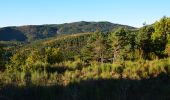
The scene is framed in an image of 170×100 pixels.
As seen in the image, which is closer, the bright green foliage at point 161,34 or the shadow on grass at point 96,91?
the shadow on grass at point 96,91

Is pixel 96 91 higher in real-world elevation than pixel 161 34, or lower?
higher

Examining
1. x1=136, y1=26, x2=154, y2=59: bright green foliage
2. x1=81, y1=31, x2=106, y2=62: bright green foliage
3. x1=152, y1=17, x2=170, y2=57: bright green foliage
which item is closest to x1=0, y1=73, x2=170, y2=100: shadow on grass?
x1=152, y1=17, x2=170, y2=57: bright green foliage

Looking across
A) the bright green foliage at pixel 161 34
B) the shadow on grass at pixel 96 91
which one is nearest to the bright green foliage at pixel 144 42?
the bright green foliage at pixel 161 34

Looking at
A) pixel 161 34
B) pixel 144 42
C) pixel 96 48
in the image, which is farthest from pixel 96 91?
pixel 96 48

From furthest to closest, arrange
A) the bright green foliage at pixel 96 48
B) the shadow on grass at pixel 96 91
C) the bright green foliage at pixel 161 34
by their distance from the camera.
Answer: the bright green foliage at pixel 96 48 < the bright green foliage at pixel 161 34 < the shadow on grass at pixel 96 91

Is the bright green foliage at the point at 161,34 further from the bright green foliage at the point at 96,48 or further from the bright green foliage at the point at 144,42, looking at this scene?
the bright green foliage at the point at 96,48

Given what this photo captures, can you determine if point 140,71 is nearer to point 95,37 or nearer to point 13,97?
point 13,97

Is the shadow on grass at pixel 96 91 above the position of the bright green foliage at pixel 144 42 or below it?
above

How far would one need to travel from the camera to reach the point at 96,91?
8.06 metres

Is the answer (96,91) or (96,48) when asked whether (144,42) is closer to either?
(96,48)

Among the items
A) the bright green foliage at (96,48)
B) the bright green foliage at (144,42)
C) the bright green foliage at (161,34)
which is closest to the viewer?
the bright green foliage at (161,34)

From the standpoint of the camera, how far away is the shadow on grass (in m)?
7.75

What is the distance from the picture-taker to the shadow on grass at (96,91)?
25.4 feet

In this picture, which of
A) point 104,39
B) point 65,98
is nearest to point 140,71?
point 65,98
